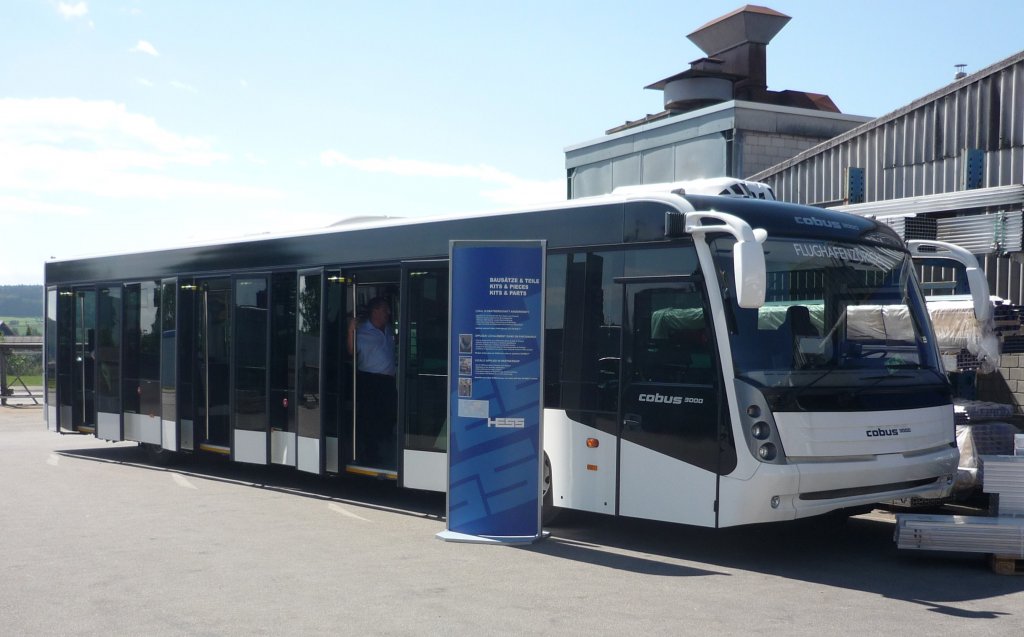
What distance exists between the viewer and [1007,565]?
7934mm

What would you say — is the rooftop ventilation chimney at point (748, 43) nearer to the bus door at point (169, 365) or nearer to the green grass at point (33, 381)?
the bus door at point (169, 365)

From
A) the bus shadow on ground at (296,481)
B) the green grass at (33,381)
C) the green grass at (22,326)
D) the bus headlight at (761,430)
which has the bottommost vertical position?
the green grass at (33,381)

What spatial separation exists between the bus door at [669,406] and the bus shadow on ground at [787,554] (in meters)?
0.50

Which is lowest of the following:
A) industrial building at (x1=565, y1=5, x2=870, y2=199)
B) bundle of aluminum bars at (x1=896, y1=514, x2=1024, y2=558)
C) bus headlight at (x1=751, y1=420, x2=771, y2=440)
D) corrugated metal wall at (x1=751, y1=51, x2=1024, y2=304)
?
bundle of aluminum bars at (x1=896, y1=514, x2=1024, y2=558)

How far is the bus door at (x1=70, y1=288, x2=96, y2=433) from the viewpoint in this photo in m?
16.6

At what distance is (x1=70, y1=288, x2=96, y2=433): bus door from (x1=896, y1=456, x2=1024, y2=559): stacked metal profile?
40.8 ft

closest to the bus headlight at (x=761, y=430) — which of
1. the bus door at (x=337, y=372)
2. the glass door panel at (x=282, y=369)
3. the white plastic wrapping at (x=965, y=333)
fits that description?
the white plastic wrapping at (x=965, y=333)

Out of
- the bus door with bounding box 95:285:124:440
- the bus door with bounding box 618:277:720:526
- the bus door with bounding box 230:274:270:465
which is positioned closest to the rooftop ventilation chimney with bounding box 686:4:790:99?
the bus door with bounding box 95:285:124:440

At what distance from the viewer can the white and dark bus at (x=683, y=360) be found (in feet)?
26.7

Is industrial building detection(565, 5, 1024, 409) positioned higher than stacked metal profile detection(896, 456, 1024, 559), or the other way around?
industrial building detection(565, 5, 1024, 409)

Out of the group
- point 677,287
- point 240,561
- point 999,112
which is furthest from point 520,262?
point 999,112

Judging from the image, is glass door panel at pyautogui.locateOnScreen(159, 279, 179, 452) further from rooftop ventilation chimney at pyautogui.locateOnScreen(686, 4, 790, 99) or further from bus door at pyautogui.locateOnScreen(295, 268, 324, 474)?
rooftop ventilation chimney at pyautogui.locateOnScreen(686, 4, 790, 99)

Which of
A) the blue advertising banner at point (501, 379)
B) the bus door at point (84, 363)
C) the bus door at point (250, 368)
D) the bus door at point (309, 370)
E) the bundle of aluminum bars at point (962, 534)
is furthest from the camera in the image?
the bus door at point (84, 363)

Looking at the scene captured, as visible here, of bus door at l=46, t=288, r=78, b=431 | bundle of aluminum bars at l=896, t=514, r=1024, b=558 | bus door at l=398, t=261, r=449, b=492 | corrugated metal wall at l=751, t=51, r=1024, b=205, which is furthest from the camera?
bus door at l=46, t=288, r=78, b=431
